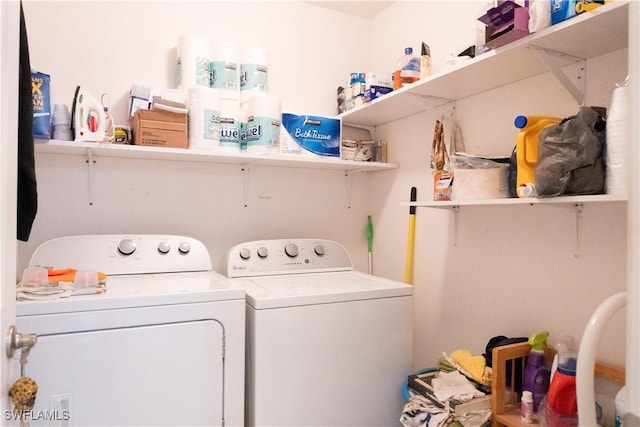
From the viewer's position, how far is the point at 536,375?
4.53 ft

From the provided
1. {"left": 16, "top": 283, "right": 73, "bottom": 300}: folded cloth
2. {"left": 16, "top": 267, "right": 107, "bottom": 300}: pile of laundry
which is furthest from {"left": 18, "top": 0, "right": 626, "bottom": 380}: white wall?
{"left": 16, "top": 283, "right": 73, "bottom": 300}: folded cloth

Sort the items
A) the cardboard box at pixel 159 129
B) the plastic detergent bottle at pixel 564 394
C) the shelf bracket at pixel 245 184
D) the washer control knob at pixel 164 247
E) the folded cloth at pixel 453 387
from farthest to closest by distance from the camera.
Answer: the shelf bracket at pixel 245 184, the washer control knob at pixel 164 247, the cardboard box at pixel 159 129, the folded cloth at pixel 453 387, the plastic detergent bottle at pixel 564 394

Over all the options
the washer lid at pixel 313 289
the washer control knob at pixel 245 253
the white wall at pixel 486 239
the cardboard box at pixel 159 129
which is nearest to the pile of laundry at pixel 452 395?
the white wall at pixel 486 239

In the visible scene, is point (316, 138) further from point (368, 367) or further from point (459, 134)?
point (368, 367)

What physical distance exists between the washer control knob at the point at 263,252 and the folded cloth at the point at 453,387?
98 cm

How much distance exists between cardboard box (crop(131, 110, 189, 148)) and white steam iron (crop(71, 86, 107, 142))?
0.46 feet

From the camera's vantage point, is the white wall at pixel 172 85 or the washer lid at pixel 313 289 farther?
the white wall at pixel 172 85

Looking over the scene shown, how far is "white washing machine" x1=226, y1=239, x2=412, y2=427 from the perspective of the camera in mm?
1495

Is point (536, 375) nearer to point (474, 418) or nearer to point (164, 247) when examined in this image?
point (474, 418)

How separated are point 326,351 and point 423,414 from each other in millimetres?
425

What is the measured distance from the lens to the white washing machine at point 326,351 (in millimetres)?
1495

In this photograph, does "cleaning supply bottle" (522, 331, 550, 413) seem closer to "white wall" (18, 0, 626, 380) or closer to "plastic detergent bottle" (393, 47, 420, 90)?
"white wall" (18, 0, 626, 380)

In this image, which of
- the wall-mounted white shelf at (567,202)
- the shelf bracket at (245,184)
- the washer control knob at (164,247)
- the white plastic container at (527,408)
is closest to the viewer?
the wall-mounted white shelf at (567,202)

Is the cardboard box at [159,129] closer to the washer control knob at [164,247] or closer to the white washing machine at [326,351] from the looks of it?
the washer control knob at [164,247]
